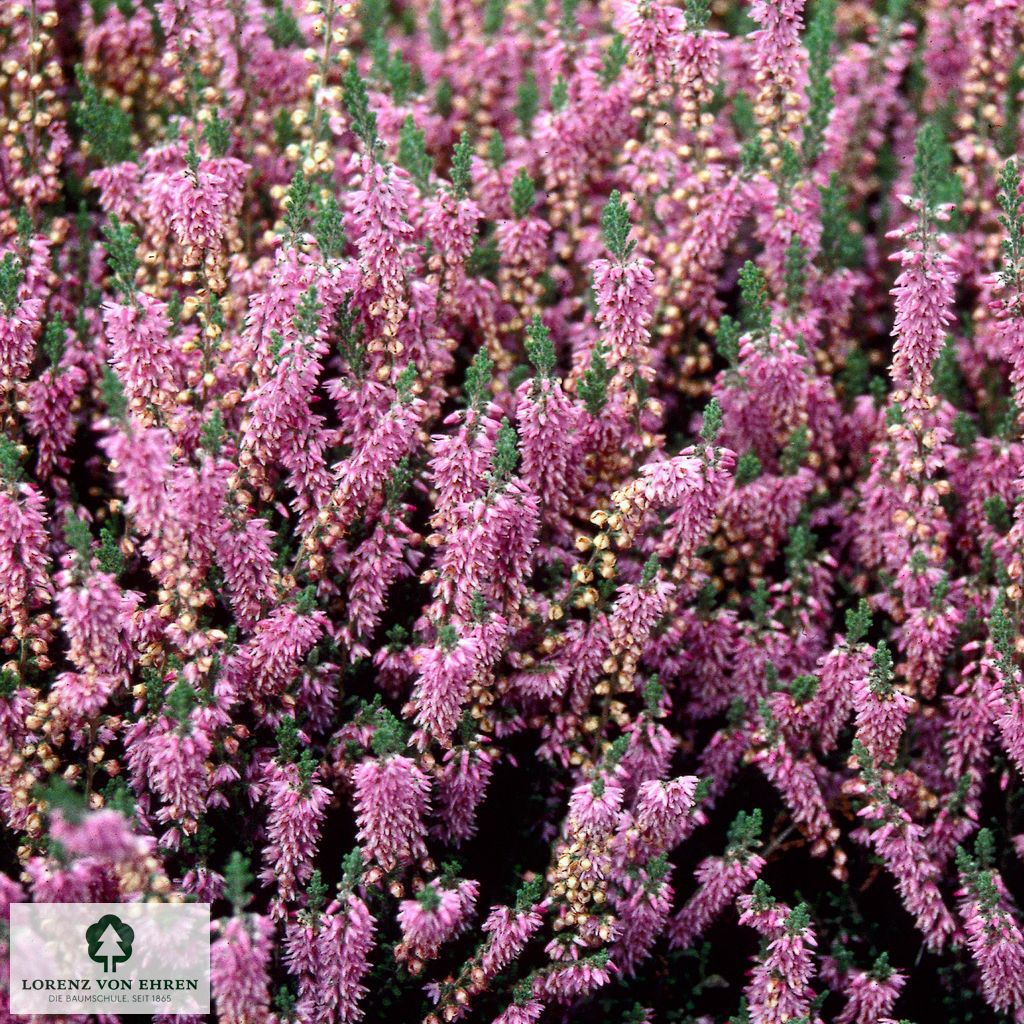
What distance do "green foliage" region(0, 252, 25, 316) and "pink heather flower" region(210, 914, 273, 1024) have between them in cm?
219

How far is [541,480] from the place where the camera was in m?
4.14

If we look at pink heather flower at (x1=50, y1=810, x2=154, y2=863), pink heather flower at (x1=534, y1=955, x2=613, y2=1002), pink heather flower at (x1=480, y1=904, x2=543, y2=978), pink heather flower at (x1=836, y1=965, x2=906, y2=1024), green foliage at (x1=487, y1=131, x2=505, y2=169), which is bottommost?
pink heather flower at (x1=836, y1=965, x2=906, y2=1024)

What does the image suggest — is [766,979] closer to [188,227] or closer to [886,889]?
[886,889]

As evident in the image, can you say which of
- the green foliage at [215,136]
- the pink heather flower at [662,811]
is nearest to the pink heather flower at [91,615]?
the green foliage at [215,136]

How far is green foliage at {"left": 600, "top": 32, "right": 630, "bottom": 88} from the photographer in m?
5.08

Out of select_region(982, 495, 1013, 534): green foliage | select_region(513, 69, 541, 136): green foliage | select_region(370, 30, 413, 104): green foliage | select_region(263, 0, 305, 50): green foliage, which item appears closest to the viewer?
select_region(982, 495, 1013, 534): green foliage

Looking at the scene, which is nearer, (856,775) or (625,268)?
(625,268)

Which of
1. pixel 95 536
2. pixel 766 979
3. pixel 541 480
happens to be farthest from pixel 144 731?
pixel 766 979

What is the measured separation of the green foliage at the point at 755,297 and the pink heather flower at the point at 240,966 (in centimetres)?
270

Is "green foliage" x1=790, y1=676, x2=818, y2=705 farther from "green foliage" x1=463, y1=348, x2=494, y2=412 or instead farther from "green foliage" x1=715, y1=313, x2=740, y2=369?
"green foliage" x1=463, y1=348, x2=494, y2=412

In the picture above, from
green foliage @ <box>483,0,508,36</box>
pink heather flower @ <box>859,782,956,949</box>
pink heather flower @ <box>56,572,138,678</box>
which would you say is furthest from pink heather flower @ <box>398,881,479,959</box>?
green foliage @ <box>483,0,508,36</box>

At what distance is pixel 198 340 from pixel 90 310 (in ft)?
2.54

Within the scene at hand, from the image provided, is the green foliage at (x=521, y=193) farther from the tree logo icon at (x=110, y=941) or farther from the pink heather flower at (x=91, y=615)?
the tree logo icon at (x=110, y=941)

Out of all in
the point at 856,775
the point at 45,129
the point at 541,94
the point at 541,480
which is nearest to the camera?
the point at 541,480
